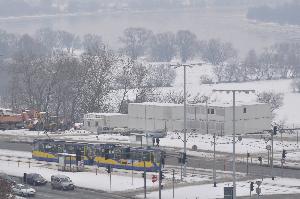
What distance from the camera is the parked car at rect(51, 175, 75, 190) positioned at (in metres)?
65.9

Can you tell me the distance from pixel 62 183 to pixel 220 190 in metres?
9.02

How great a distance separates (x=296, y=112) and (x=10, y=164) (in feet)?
199

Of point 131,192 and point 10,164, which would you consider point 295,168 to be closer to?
point 131,192

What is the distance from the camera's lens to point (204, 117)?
3932 inches

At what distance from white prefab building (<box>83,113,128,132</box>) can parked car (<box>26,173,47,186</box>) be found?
3409 centimetres

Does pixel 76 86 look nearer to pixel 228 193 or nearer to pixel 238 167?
pixel 238 167

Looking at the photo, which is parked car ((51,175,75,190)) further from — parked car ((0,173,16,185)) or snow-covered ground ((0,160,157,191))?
parked car ((0,173,16,185))

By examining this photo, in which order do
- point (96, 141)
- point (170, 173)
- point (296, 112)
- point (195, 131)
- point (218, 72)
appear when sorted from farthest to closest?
point (218, 72)
point (296, 112)
point (195, 131)
point (96, 141)
point (170, 173)

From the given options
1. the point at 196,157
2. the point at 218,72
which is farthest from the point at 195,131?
the point at 218,72

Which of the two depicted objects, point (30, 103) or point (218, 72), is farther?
point (218, 72)

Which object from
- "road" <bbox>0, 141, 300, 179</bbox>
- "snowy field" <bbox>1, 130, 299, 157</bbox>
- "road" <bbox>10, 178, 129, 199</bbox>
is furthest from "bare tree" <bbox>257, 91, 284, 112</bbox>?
"road" <bbox>10, 178, 129, 199</bbox>

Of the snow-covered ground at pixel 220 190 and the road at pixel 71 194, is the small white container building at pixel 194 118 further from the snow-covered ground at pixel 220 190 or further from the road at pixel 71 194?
the road at pixel 71 194

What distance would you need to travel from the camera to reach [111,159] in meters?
75.1

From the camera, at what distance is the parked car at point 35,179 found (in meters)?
67.9
